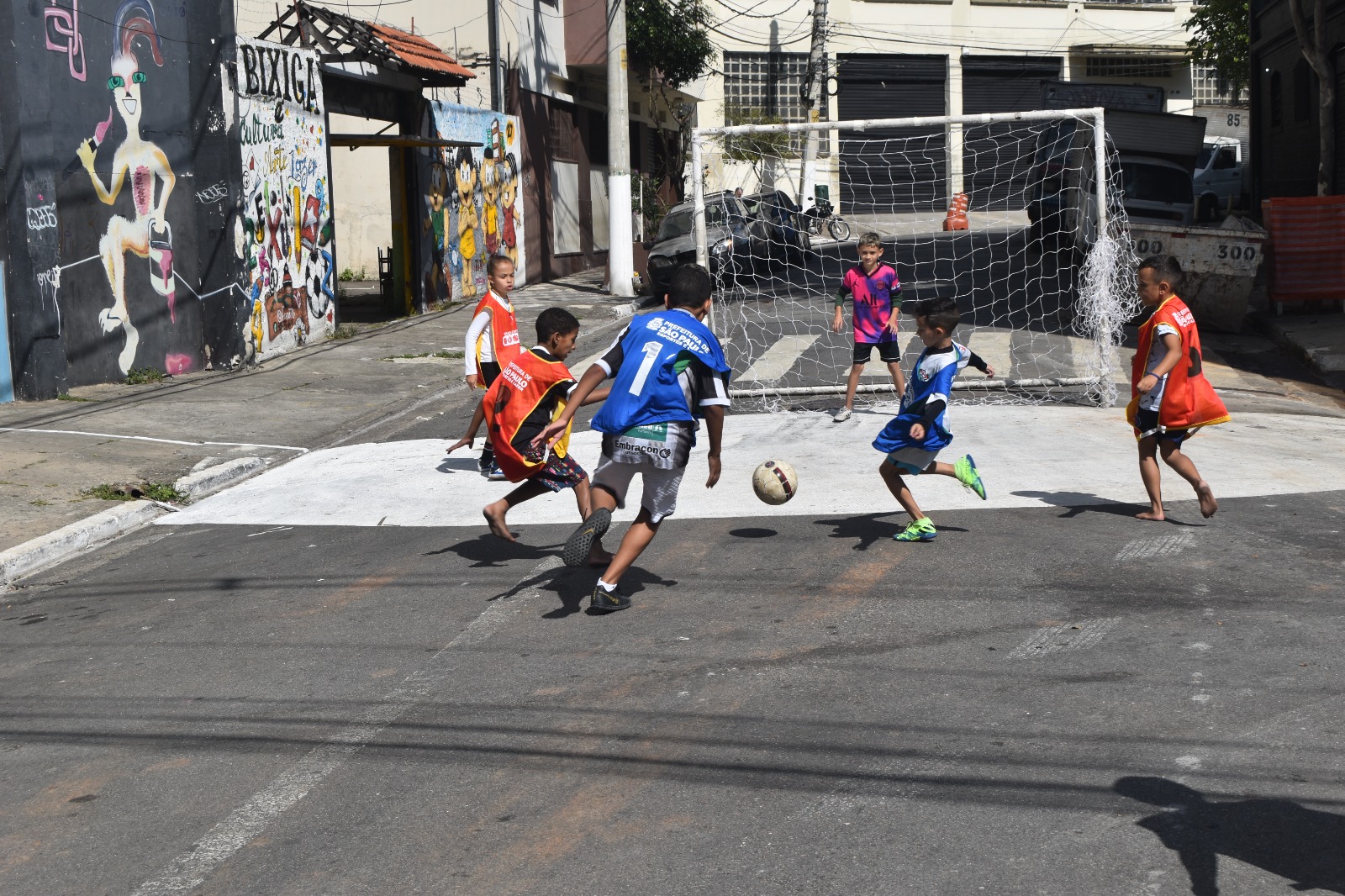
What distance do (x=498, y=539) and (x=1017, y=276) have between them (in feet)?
48.9

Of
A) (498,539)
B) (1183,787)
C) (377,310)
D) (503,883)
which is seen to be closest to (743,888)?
(503,883)

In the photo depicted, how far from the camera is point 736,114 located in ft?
148

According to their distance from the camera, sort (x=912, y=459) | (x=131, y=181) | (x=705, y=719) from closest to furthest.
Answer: (x=705, y=719), (x=912, y=459), (x=131, y=181)

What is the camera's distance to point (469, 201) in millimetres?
24672

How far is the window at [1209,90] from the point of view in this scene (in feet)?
163

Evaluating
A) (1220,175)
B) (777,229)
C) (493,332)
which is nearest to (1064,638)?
(493,332)

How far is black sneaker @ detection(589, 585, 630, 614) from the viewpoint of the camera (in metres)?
6.61

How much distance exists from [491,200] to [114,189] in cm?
1169

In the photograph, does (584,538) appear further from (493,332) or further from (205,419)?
(205,419)

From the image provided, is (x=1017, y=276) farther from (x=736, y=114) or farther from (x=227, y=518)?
(x=736, y=114)

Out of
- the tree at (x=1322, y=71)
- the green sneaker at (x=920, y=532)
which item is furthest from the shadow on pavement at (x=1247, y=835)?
the tree at (x=1322, y=71)

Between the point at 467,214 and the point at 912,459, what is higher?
the point at 467,214

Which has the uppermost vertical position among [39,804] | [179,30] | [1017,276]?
[179,30]

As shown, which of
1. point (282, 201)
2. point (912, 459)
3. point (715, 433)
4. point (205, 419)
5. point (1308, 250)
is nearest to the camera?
point (715, 433)
